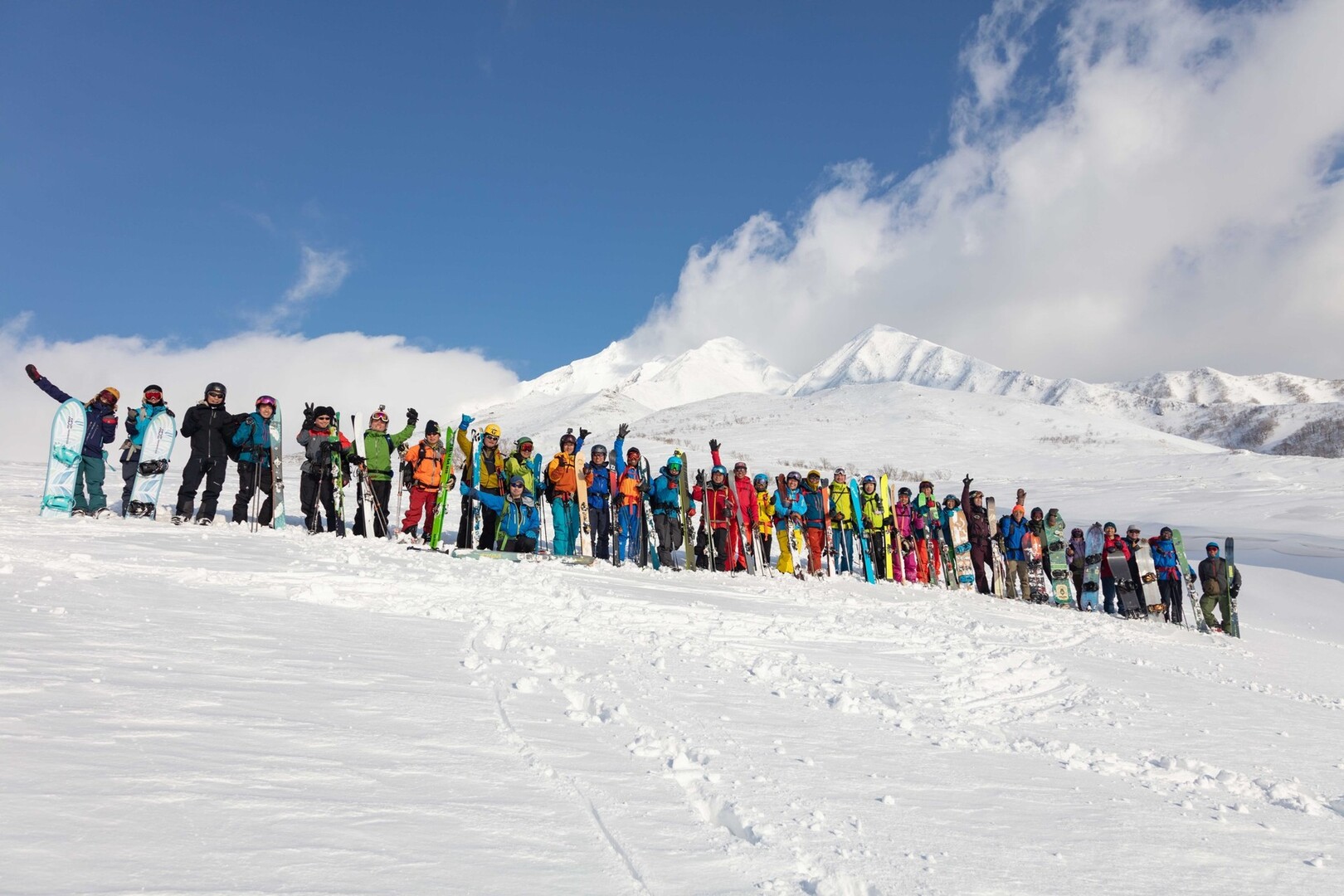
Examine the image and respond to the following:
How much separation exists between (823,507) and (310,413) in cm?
888

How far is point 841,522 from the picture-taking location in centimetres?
1515

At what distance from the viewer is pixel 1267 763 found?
15.7 ft

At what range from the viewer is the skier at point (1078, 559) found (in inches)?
606

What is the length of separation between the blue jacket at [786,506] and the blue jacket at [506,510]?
4566 millimetres

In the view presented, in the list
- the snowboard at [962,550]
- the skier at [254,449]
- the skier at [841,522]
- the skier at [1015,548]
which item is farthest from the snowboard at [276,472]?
the skier at [1015,548]

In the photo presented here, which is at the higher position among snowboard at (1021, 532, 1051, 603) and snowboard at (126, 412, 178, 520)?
snowboard at (126, 412, 178, 520)

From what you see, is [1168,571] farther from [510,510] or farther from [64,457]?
[64,457]

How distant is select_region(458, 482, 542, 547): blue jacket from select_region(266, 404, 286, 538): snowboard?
8.42 feet

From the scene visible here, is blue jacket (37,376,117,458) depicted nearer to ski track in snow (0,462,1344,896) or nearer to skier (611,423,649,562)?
ski track in snow (0,462,1344,896)

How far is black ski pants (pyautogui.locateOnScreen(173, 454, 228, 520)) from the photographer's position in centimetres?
1070

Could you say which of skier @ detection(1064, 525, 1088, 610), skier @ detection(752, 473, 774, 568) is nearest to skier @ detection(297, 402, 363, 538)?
skier @ detection(752, 473, 774, 568)

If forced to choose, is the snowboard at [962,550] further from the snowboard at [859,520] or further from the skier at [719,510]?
the skier at [719,510]

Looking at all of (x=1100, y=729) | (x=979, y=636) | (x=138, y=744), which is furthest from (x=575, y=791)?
(x=979, y=636)

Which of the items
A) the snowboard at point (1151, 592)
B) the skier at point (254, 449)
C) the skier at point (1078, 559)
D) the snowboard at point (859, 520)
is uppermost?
the skier at point (254, 449)
